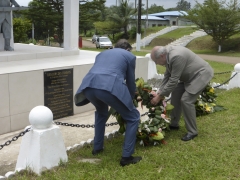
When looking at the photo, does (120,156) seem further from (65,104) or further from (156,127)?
(65,104)

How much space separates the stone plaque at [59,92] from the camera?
228 inches

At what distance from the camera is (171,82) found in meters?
4.23

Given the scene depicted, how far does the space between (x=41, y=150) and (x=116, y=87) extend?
3.37 feet

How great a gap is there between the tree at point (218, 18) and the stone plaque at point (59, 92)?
17627 mm

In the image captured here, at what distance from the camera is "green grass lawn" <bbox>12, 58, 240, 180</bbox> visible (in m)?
3.48

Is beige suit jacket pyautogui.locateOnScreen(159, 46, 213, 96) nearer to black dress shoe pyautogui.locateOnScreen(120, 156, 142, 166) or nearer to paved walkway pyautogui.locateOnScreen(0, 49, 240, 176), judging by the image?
black dress shoe pyautogui.locateOnScreen(120, 156, 142, 166)

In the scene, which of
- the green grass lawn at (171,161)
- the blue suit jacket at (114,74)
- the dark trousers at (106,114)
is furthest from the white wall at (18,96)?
the blue suit jacket at (114,74)

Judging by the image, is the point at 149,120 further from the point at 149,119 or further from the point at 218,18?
the point at 218,18

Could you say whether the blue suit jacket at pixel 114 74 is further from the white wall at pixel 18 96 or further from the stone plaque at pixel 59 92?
the stone plaque at pixel 59 92

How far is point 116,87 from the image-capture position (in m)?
3.37

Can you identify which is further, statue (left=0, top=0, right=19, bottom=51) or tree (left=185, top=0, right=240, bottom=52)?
tree (left=185, top=0, right=240, bottom=52)

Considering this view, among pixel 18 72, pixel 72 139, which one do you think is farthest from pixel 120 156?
pixel 18 72

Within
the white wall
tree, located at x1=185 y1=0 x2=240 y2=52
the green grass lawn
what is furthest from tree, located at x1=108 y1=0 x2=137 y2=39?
the green grass lawn

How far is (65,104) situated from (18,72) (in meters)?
1.13
